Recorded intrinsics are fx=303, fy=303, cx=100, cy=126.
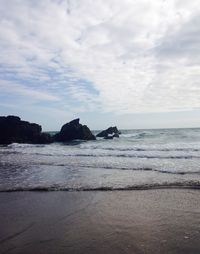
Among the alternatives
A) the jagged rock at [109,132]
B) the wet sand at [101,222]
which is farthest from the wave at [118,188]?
the jagged rock at [109,132]

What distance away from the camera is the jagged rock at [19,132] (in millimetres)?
47969

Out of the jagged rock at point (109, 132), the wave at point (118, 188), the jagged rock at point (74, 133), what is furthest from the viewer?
the jagged rock at point (109, 132)

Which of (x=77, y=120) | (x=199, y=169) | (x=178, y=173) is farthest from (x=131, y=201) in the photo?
(x=77, y=120)

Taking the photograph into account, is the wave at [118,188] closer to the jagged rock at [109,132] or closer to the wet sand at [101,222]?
the wet sand at [101,222]

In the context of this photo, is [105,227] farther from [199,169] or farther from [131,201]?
[199,169]

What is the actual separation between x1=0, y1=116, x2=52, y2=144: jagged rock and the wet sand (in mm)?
39761

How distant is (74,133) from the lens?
53000 millimetres

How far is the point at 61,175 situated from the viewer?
12664 millimetres

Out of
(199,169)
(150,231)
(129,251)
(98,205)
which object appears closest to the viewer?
(129,251)

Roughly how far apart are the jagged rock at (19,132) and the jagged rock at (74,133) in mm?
4012

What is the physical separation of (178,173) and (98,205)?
18.5ft

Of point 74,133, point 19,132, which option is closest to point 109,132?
point 74,133

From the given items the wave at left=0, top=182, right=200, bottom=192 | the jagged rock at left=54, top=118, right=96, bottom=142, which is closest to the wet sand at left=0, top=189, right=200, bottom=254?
the wave at left=0, top=182, right=200, bottom=192

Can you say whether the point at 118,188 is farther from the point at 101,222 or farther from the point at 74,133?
the point at 74,133
